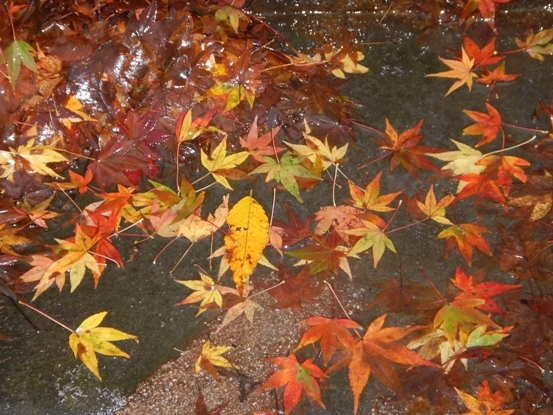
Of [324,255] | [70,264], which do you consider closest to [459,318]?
[324,255]

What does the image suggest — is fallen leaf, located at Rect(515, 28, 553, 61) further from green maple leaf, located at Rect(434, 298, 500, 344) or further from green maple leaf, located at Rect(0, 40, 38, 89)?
green maple leaf, located at Rect(0, 40, 38, 89)

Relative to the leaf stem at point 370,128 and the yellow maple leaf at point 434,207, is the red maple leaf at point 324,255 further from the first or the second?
the leaf stem at point 370,128

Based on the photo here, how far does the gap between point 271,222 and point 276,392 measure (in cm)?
64

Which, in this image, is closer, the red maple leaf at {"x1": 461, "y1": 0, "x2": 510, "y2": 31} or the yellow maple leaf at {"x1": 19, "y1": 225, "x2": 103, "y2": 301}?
the yellow maple leaf at {"x1": 19, "y1": 225, "x2": 103, "y2": 301}

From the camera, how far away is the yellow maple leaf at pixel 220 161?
199 centimetres

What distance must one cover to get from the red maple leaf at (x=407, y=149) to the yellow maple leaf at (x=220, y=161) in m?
0.65

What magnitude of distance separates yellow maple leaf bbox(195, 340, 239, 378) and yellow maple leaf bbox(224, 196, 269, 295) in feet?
0.74

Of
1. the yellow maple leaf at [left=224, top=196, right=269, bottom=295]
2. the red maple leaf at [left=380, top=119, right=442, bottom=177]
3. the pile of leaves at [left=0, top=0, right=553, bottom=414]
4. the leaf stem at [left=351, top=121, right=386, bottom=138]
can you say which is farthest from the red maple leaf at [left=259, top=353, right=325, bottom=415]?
the leaf stem at [left=351, top=121, right=386, bottom=138]

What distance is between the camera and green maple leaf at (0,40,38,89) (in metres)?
1.81

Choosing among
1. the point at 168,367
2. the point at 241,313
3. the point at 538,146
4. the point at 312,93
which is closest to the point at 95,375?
the point at 168,367

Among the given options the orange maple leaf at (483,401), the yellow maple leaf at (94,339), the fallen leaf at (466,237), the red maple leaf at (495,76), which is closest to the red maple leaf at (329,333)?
the orange maple leaf at (483,401)

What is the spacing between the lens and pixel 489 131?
7.29 feet

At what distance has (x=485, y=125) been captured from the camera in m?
2.23

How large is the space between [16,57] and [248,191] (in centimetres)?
101
